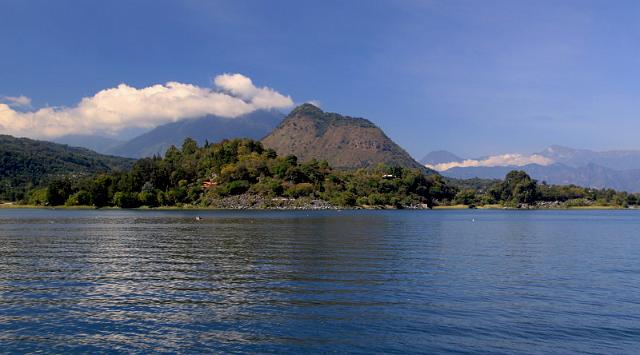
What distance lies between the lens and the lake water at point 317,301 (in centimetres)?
2948

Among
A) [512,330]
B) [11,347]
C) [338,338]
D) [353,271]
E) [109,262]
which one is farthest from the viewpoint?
[109,262]

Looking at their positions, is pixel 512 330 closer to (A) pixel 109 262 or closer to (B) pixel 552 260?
(B) pixel 552 260

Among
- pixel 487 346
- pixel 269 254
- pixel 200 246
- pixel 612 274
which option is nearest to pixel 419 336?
pixel 487 346

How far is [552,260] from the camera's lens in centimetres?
6550

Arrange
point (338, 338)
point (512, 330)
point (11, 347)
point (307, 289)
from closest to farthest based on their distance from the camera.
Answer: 1. point (11, 347)
2. point (338, 338)
3. point (512, 330)
4. point (307, 289)

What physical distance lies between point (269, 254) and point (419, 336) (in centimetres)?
4019

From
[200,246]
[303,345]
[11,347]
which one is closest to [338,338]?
[303,345]

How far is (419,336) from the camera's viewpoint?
30406mm

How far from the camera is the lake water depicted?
29.5 m

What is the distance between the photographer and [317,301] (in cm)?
3922

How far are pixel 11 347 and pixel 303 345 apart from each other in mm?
15818

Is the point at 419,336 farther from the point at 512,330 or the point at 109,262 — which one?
the point at 109,262

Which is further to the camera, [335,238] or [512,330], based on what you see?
[335,238]

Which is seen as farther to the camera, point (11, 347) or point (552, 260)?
point (552, 260)
